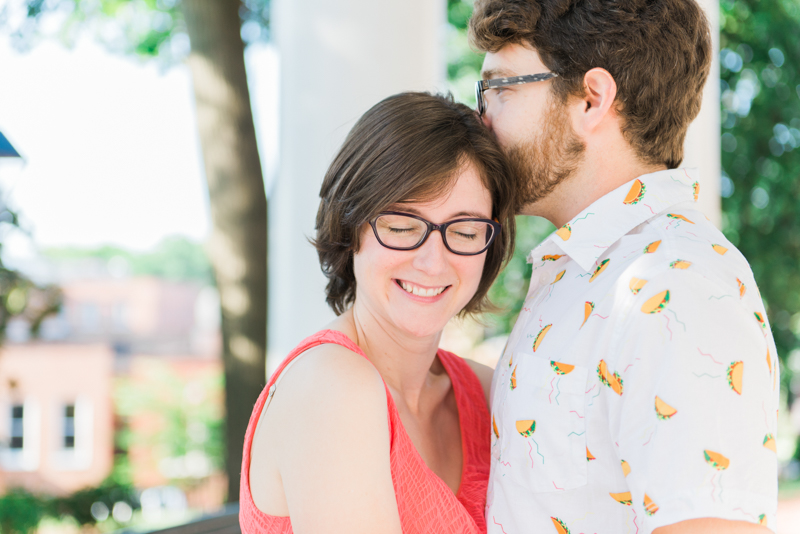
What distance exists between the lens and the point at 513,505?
1367mm

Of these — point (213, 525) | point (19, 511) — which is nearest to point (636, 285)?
point (213, 525)

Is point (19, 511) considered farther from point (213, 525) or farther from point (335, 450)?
point (335, 450)

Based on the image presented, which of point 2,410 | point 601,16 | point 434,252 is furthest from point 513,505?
point 2,410

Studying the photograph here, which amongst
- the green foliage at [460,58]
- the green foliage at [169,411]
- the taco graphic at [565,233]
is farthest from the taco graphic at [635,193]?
the green foliage at [169,411]

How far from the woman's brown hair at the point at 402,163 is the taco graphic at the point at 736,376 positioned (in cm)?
68

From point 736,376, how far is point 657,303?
0.16 m

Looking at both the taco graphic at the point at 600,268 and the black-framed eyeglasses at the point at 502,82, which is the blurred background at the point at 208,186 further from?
the taco graphic at the point at 600,268

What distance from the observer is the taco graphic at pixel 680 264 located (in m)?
1.15

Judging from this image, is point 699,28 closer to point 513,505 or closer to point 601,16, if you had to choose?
point 601,16

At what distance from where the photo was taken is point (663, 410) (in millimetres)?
1059

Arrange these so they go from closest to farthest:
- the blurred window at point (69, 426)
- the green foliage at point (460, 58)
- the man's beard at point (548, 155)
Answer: the man's beard at point (548, 155) < the green foliage at point (460, 58) < the blurred window at point (69, 426)

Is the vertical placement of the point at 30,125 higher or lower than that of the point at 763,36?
lower

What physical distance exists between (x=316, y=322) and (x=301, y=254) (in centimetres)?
26

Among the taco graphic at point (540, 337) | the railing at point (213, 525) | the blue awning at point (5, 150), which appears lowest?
the railing at point (213, 525)
